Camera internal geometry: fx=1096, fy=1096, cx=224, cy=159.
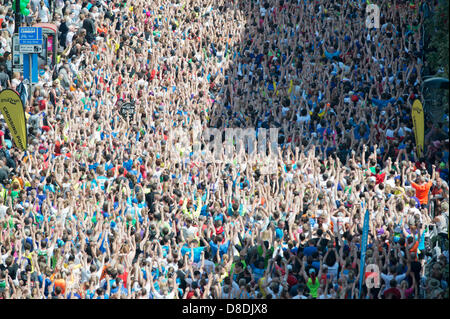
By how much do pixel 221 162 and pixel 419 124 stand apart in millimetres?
Answer: 4437

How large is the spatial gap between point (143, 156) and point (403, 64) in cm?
868

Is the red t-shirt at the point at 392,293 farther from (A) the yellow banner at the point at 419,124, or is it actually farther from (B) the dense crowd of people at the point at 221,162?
(A) the yellow banner at the point at 419,124

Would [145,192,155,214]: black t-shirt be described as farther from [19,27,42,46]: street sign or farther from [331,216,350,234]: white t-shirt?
[19,27,42,46]: street sign

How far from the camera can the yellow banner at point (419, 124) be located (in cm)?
2402

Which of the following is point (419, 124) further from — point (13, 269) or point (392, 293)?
point (13, 269)

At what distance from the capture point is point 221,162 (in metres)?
24.3

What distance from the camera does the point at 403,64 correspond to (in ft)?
94.9

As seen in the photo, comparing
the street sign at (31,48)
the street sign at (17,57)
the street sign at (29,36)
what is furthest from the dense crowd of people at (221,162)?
the street sign at (29,36)

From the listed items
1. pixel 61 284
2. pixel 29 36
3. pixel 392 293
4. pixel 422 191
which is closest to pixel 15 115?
pixel 29 36

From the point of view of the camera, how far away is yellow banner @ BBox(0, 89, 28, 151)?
2509 cm

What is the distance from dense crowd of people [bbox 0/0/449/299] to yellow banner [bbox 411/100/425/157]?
34cm

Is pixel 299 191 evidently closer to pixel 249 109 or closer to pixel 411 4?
pixel 249 109

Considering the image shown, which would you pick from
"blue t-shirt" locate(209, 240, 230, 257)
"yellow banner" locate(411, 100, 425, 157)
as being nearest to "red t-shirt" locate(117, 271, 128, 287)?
"blue t-shirt" locate(209, 240, 230, 257)

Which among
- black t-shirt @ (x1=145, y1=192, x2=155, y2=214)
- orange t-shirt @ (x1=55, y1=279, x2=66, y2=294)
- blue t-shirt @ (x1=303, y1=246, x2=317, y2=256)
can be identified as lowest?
orange t-shirt @ (x1=55, y1=279, x2=66, y2=294)
